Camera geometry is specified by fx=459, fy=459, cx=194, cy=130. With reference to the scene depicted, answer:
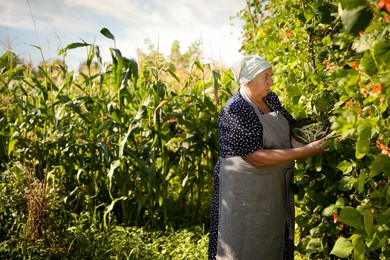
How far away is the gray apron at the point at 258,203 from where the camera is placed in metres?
2.43

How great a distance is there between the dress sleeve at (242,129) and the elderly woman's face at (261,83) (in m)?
0.11

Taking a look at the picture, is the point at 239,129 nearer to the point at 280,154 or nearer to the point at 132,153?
the point at 280,154

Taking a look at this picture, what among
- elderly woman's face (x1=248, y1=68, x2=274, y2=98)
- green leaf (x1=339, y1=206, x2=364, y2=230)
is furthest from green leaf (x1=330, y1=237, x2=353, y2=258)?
elderly woman's face (x1=248, y1=68, x2=274, y2=98)

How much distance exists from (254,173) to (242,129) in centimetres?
26

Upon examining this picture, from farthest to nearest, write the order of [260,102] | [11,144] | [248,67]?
[11,144] → [260,102] → [248,67]

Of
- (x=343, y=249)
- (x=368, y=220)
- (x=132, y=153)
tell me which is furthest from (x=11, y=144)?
(x=368, y=220)

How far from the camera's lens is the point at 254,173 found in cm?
243

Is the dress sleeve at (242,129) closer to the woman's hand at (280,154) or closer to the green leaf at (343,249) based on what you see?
the woman's hand at (280,154)

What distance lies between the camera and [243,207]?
2.48 meters

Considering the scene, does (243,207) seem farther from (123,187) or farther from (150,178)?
(123,187)

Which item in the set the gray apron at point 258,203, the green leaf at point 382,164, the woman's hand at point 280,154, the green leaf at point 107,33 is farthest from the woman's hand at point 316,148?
the green leaf at point 107,33

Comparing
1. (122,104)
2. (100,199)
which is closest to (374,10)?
(122,104)

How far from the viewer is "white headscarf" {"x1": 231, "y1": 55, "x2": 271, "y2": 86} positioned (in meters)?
2.35

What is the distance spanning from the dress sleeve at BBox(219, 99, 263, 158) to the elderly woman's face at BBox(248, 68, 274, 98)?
0.11 metres
